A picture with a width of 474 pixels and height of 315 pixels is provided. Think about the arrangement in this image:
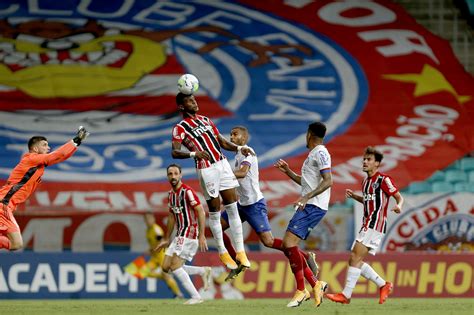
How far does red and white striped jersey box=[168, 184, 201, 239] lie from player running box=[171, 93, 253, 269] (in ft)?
6.50

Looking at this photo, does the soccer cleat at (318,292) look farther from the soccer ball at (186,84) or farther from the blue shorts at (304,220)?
the soccer ball at (186,84)

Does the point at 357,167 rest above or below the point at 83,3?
below

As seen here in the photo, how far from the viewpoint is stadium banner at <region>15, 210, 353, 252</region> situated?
20.1m

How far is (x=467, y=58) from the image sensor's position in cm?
2509

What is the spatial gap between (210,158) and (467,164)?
1104cm

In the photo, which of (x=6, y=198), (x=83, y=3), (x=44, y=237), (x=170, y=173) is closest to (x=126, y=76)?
(x=83, y=3)

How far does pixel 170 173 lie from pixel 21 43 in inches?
406

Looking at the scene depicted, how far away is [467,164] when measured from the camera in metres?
22.9

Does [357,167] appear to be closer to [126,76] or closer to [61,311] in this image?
[126,76]

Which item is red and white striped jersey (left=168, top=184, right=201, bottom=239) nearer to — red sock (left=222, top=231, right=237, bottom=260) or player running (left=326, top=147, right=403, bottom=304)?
red sock (left=222, top=231, right=237, bottom=260)

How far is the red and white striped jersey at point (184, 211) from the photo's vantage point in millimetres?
15227

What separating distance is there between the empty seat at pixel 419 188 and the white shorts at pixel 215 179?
31.5ft

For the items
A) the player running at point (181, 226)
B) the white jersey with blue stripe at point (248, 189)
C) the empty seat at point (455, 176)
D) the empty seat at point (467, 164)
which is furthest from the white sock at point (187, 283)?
the empty seat at point (467, 164)

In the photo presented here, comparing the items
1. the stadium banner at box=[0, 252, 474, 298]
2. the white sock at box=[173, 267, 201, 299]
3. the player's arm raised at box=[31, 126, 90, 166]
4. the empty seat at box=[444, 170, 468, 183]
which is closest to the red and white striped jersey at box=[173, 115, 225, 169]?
the player's arm raised at box=[31, 126, 90, 166]
